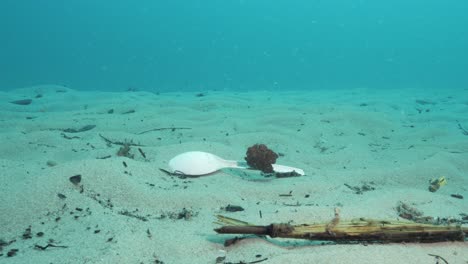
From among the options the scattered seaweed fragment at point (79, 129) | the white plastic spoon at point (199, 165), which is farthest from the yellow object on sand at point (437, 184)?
the scattered seaweed fragment at point (79, 129)

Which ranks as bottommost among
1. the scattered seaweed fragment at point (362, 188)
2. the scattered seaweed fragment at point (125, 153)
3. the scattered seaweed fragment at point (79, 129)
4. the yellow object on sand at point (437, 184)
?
the scattered seaweed fragment at point (362, 188)

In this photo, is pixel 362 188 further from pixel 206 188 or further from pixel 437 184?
pixel 206 188

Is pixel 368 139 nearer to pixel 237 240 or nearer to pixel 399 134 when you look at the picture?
pixel 399 134

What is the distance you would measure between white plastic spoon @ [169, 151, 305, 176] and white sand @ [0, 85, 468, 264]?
0.14 metres

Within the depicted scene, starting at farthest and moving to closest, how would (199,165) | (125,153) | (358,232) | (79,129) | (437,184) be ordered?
1. (79,129)
2. (125,153)
3. (199,165)
4. (437,184)
5. (358,232)

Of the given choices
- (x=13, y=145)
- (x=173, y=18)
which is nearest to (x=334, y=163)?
(x=13, y=145)

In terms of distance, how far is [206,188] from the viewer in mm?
3434

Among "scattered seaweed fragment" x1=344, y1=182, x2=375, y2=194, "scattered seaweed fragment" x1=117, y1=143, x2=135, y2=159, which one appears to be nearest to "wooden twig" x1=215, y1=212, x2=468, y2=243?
"scattered seaweed fragment" x1=344, y1=182, x2=375, y2=194

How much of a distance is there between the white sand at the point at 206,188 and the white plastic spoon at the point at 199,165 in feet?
0.45

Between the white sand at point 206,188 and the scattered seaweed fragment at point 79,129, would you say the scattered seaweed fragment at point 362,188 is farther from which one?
the scattered seaweed fragment at point 79,129

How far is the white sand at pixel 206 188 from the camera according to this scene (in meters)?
2.20

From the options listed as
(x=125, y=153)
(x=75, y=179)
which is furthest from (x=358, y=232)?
(x=125, y=153)

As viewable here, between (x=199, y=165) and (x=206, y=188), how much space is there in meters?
0.54

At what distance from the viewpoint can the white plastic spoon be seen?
3.89 meters
